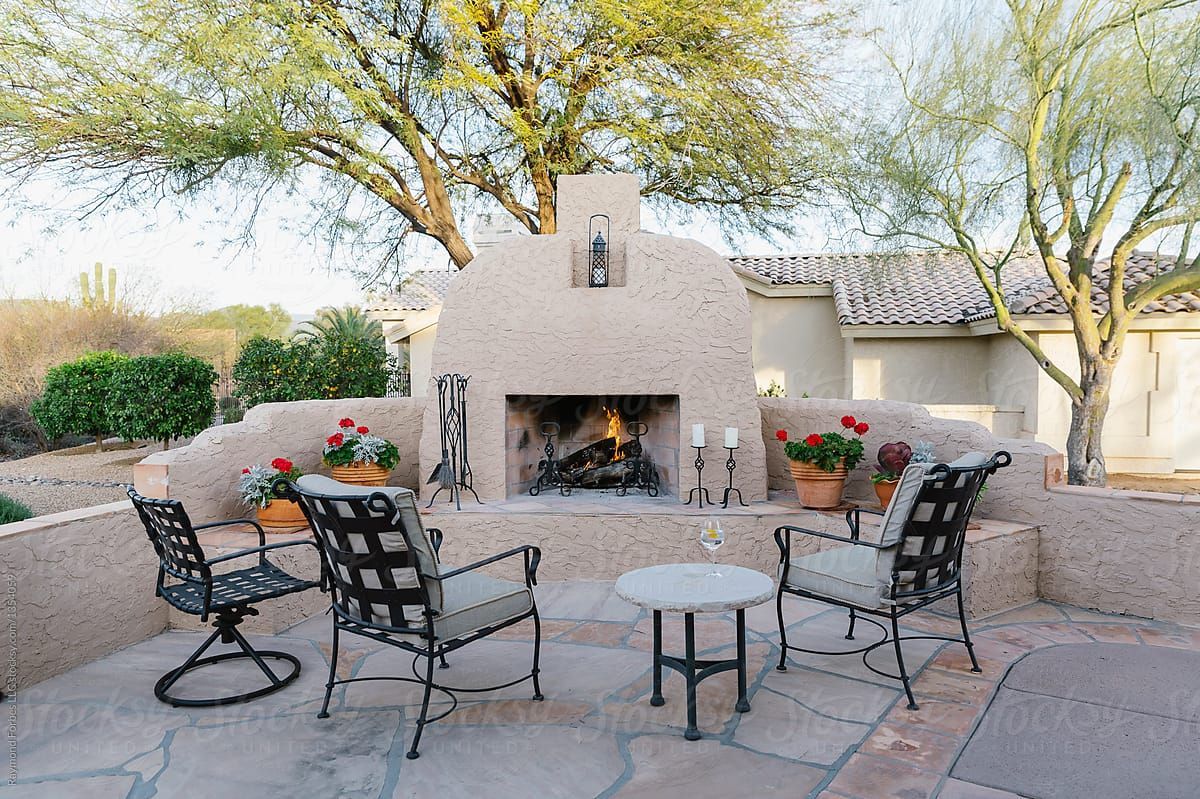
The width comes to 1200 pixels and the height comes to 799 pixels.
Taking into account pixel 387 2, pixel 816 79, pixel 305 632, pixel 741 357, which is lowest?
pixel 305 632

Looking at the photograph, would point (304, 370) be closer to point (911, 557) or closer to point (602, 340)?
point (602, 340)

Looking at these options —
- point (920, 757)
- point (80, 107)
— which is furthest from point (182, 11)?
point (920, 757)

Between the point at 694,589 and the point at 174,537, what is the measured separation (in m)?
2.41

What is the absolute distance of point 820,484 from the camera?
563 cm

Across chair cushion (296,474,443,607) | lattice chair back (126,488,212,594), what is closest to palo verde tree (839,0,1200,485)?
chair cushion (296,474,443,607)

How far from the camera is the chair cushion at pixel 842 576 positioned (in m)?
3.53

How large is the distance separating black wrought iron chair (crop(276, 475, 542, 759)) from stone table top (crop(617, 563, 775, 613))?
1.85 ft

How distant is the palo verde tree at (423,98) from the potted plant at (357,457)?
15.0 ft

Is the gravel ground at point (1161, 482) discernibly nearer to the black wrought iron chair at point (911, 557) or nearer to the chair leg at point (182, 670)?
the black wrought iron chair at point (911, 557)

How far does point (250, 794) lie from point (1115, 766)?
3250 millimetres

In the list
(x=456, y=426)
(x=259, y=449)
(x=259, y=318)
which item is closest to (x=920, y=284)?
(x=456, y=426)

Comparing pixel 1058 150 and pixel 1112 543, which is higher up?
pixel 1058 150

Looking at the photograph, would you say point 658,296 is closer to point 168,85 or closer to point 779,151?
point 779,151

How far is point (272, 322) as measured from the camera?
4062 cm
